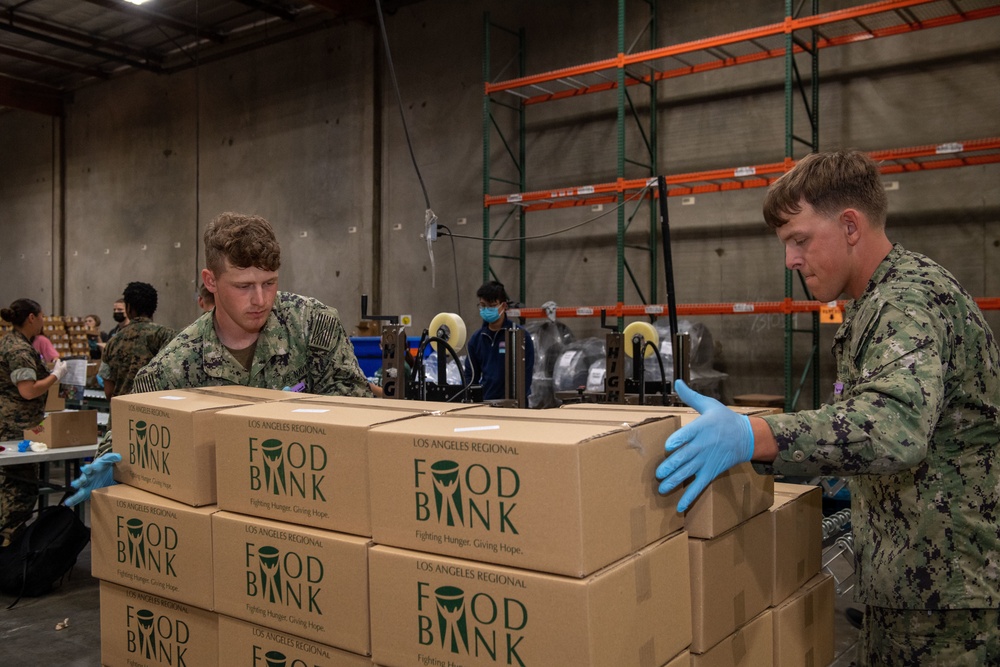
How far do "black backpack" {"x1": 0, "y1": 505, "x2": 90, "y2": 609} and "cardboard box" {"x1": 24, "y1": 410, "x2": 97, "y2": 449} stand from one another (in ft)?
1.30

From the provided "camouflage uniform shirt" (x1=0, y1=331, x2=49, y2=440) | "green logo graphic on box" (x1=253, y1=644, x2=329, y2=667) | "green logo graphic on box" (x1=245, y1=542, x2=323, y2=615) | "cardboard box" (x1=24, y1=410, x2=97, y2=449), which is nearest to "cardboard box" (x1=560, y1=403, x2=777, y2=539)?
"green logo graphic on box" (x1=245, y1=542, x2=323, y2=615)

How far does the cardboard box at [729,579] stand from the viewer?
4.04ft

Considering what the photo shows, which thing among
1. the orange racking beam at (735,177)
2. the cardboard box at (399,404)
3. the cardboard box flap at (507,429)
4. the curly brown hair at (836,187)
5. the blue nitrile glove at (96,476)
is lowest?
the blue nitrile glove at (96,476)

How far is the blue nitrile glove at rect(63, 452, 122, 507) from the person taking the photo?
67.2 inches

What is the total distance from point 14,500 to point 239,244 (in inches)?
138

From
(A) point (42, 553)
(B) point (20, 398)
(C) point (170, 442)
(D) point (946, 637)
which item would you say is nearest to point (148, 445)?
(C) point (170, 442)

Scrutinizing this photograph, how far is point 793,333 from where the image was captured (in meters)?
6.17

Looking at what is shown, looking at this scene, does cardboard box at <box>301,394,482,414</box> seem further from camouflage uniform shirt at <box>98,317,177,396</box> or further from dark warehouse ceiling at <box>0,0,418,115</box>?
dark warehouse ceiling at <box>0,0,418,115</box>

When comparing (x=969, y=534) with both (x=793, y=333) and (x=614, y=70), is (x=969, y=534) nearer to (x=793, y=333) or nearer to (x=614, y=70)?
(x=793, y=333)

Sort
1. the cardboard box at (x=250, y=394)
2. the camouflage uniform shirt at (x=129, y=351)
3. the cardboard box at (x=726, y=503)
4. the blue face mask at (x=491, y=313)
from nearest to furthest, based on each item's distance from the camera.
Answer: the cardboard box at (x=726, y=503) < the cardboard box at (x=250, y=394) < the camouflage uniform shirt at (x=129, y=351) < the blue face mask at (x=491, y=313)

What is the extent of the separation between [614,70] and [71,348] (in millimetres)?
8390

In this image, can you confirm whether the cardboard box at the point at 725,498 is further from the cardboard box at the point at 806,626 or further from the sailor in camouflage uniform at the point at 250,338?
the sailor in camouflage uniform at the point at 250,338

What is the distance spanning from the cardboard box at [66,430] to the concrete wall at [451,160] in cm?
399

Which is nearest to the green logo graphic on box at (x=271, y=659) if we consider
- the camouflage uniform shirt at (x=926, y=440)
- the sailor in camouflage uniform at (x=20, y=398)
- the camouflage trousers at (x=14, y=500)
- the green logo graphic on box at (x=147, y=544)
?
the green logo graphic on box at (x=147, y=544)
